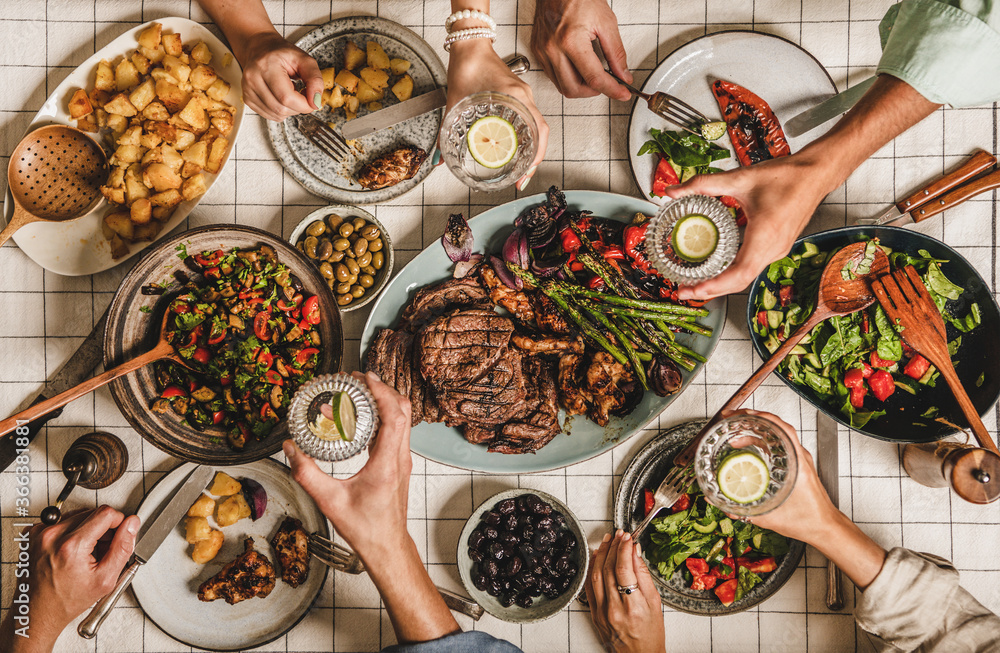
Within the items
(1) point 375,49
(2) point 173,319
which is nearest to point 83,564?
(2) point 173,319

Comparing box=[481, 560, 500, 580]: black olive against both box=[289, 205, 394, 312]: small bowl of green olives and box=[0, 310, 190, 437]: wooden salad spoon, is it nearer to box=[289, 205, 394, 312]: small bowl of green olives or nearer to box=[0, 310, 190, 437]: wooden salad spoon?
box=[289, 205, 394, 312]: small bowl of green olives

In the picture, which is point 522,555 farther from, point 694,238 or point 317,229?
point 317,229

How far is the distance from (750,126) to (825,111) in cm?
39

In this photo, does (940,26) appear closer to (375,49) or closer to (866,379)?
(866,379)

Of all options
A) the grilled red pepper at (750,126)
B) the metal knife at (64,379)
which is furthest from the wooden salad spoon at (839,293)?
the metal knife at (64,379)

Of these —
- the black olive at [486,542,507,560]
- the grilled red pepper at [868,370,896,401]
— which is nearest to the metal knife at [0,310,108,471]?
the black olive at [486,542,507,560]

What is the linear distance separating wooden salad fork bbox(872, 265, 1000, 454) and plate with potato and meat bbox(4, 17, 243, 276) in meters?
3.80

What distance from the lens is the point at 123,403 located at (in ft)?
9.39

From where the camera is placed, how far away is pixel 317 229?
3.11 m

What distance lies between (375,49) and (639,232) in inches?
72.6

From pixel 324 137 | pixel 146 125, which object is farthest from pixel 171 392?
pixel 324 137

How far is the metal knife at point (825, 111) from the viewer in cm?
296

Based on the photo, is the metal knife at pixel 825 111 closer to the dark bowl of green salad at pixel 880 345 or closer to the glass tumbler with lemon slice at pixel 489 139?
the dark bowl of green salad at pixel 880 345

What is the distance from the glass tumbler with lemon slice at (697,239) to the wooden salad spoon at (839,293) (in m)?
0.69
